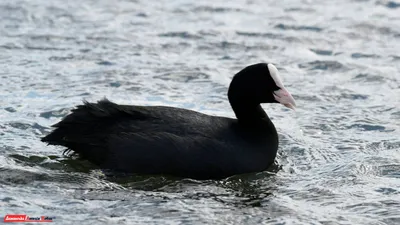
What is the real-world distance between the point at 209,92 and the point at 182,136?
2526 millimetres

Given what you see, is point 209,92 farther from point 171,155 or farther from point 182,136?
point 171,155

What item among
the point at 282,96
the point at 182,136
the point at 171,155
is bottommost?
the point at 171,155

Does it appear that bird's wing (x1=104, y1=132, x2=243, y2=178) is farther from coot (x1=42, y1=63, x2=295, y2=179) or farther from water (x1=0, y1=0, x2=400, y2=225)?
water (x1=0, y1=0, x2=400, y2=225)

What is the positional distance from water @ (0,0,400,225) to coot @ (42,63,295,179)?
12 cm

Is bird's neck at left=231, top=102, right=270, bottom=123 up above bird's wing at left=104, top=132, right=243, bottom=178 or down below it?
above

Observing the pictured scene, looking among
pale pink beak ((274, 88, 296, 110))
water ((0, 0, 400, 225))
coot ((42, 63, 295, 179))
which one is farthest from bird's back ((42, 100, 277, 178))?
pale pink beak ((274, 88, 296, 110))

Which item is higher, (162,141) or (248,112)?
(248,112)

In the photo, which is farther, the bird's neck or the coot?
the bird's neck

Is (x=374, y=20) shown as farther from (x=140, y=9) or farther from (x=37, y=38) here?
(x=37, y=38)

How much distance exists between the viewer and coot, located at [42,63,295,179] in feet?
21.1

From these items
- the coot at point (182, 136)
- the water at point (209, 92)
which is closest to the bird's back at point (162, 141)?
the coot at point (182, 136)

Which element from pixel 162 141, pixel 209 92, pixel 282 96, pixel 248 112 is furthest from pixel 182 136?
pixel 209 92

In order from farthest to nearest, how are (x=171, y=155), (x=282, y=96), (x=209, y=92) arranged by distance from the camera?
(x=209, y=92) < (x=282, y=96) < (x=171, y=155)

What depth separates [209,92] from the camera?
8.98 m
